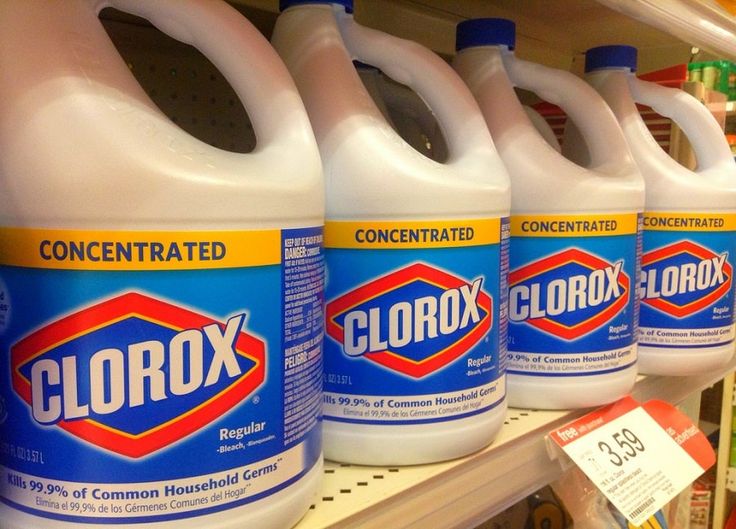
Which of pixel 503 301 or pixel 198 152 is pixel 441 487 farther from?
pixel 198 152

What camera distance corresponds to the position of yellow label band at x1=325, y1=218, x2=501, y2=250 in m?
0.53

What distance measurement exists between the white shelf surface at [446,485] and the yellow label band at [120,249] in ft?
0.63

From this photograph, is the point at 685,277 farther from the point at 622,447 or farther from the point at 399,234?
the point at 399,234

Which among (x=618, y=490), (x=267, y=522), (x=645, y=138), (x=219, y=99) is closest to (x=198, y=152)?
(x=267, y=522)

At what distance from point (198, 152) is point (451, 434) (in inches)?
11.6

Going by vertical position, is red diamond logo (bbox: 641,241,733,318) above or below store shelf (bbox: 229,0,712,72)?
below

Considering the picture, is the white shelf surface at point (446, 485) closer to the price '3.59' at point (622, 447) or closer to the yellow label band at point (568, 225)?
the price '3.59' at point (622, 447)

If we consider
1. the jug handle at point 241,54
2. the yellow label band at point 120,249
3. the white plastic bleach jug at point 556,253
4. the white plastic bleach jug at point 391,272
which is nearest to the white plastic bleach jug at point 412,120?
the white plastic bleach jug at point 556,253

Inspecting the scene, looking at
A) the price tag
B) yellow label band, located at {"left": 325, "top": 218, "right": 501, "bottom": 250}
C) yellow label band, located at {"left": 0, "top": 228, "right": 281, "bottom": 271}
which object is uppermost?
yellow label band, located at {"left": 0, "top": 228, "right": 281, "bottom": 271}

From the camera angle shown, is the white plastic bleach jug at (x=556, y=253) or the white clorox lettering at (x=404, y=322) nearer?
the white clorox lettering at (x=404, y=322)

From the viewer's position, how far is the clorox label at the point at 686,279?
32.0 inches

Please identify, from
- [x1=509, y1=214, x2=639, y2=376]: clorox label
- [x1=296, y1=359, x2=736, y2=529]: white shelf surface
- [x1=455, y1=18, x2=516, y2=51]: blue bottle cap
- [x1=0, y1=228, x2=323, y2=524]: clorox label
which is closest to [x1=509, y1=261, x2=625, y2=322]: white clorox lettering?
[x1=509, y1=214, x2=639, y2=376]: clorox label

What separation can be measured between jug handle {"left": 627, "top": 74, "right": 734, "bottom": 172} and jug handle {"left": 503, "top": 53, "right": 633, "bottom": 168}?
6.4 inches

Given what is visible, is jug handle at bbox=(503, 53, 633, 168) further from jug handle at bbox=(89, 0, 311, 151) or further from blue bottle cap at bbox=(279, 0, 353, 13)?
jug handle at bbox=(89, 0, 311, 151)
